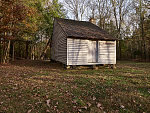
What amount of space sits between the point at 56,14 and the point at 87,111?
1882 centimetres

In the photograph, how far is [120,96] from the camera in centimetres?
372

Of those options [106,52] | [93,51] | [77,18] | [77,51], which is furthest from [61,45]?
[77,18]

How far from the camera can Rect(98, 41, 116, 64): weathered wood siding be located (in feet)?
33.4

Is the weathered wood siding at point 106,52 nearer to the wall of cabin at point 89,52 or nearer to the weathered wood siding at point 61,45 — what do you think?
the wall of cabin at point 89,52

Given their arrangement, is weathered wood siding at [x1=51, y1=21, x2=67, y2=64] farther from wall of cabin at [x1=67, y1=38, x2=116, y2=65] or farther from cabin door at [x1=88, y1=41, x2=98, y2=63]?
cabin door at [x1=88, y1=41, x2=98, y2=63]

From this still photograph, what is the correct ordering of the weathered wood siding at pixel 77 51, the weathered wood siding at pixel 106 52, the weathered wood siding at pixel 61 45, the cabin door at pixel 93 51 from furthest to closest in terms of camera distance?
1. the weathered wood siding at pixel 106 52
2. the cabin door at pixel 93 51
3. the weathered wood siding at pixel 61 45
4. the weathered wood siding at pixel 77 51

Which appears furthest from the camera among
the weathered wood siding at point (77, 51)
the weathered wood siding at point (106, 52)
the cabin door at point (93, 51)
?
the weathered wood siding at point (106, 52)

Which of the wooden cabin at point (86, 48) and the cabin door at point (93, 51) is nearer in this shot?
the wooden cabin at point (86, 48)

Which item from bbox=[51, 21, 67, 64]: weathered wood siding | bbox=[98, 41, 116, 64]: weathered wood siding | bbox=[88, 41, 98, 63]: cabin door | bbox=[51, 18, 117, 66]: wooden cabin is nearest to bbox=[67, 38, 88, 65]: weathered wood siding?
bbox=[51, 18, 117, 66]: wooden cabin

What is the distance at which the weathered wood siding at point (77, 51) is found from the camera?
9.14 metres

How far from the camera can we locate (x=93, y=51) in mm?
10070

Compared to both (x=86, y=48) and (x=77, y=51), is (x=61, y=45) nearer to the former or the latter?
(x=77, y=51)

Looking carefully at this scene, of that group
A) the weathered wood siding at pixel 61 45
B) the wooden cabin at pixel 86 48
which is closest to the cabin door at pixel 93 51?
the wooden cabin at pixel 86 48

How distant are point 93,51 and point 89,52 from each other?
1.43ft
